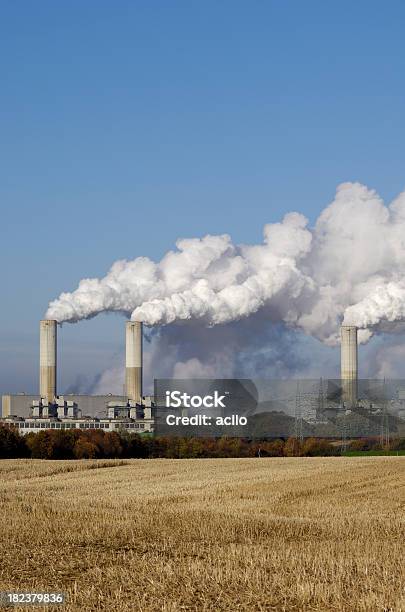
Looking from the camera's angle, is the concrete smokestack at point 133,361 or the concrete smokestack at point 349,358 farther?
the concrete smokestack at point 133,361

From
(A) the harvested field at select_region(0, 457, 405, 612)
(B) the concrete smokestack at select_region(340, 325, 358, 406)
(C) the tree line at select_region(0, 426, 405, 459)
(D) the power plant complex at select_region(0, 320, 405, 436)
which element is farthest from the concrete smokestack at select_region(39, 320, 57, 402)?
(A) the harvested field at select_region(0, 457, 405, 612)

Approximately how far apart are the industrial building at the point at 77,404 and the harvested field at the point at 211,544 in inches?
2113

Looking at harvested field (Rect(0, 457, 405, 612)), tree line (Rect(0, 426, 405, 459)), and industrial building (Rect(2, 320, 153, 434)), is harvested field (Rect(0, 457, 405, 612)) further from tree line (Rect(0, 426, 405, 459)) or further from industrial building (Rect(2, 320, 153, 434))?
industrial building (Rect(2, 320, 153, 434))

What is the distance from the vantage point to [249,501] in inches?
965

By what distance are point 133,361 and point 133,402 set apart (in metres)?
5.01

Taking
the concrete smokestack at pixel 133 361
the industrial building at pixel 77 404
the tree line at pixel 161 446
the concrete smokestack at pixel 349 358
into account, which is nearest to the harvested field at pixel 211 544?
the tree line at pixel 161 446

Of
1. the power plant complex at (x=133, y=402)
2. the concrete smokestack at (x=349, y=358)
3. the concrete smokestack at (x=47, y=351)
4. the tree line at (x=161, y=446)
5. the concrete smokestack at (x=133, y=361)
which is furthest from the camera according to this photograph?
the concrete smokestack at (x=47, y=351)

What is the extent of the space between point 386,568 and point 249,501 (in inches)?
466

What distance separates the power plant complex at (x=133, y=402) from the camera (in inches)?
2795

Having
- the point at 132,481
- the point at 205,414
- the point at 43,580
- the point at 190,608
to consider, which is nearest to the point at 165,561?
the point at 43,580

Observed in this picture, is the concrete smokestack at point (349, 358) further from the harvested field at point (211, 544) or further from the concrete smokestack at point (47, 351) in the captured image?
the harvested field at point (211, 544)

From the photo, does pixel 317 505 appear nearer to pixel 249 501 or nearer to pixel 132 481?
pixel 249 501

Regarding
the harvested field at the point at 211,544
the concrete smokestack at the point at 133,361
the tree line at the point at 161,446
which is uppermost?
the concrete smokestack at the point at 133,361

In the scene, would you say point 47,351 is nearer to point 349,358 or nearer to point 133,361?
point 133,361
